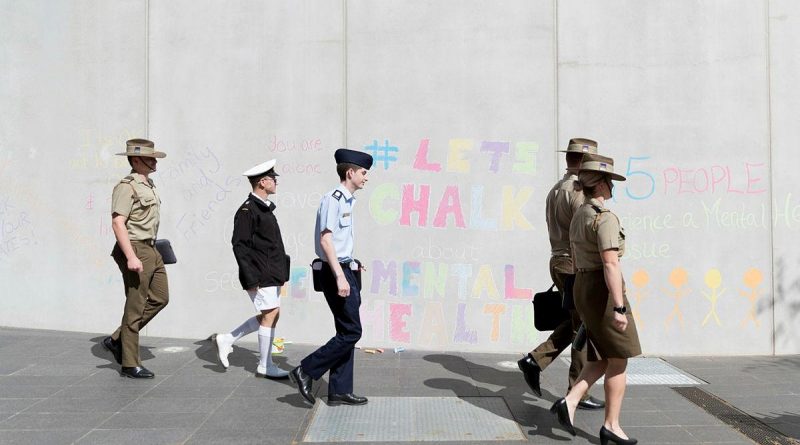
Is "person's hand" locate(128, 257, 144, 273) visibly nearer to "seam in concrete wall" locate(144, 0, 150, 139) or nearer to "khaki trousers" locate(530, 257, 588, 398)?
"seam in concrete wall" locate(144, 0, 150, 139)

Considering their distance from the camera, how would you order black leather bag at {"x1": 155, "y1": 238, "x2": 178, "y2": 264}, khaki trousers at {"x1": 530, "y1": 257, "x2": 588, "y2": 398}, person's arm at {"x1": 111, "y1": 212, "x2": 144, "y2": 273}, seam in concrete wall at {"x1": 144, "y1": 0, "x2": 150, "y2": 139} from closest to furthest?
1. khaki trousers at {"x1": 530, "y1": 257, "x2": 588, "y2": 398}
2. person's arm at {"x1": 111, "y1": 212, "x2": 144, "y2": 273}
3. black leather bag at {"x1": 155, "y1": 238, "x2": 178, "y2": 264}
4. seam in concrete wall at {"x1": 144, "y1": 0, "x2": 150, "y2": 139}

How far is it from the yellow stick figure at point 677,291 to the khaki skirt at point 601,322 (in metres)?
2.89

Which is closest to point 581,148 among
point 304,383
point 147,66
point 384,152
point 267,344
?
point 384,152

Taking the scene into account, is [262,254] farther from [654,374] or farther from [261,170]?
[654,374]

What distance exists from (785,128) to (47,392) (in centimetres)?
697

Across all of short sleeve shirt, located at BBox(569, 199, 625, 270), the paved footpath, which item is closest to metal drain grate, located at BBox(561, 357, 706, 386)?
the paved footpath

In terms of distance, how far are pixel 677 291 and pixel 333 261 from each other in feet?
12.5

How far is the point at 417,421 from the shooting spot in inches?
168

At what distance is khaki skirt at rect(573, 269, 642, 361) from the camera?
3.71 m

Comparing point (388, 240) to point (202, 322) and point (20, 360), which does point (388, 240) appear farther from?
point (20, 360)

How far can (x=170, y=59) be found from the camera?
6789 mm

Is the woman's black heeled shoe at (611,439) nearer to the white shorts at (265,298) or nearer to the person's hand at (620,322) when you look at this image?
the person's hand at (620,322)


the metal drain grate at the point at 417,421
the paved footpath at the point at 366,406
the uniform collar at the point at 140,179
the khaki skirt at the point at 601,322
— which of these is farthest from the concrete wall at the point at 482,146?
the khaki skirt at the point at 601,322

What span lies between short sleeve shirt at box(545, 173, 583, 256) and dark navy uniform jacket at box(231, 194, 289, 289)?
2.24 meters
